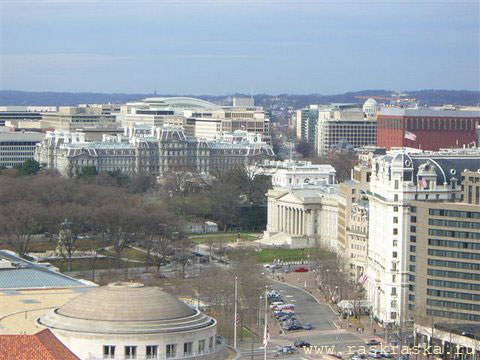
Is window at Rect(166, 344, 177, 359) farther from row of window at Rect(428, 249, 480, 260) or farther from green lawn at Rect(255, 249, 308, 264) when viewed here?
green lawn at Rect(255, 249, 308, 264)

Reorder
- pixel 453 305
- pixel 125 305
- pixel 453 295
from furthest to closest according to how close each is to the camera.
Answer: pixel 453 295
pixel 453 305
pixel 125 305

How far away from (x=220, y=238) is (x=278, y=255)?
13480 millimetres

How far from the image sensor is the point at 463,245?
4402 inches

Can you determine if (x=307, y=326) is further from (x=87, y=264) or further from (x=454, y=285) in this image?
(x=87, y=264)

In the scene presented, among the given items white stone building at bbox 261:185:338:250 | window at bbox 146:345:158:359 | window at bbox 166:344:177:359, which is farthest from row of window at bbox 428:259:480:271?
white stone building at bbox 261:185:338:250

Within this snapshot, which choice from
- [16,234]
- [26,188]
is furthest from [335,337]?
[26,188]

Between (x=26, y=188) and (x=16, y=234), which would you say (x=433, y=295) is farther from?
(x=26, y=188)

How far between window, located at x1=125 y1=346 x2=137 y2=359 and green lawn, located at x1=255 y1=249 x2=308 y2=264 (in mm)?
75564

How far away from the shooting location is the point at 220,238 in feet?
570

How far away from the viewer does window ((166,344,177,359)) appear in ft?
255

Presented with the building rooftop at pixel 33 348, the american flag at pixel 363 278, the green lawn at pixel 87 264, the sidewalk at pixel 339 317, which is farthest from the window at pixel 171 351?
the green lawn at pixel 87 264

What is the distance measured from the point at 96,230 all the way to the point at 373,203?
35.9 meters

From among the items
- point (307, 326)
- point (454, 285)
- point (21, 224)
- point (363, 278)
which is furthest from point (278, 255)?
point (454, 285)

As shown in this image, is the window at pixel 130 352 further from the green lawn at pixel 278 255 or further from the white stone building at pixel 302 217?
the white stone building at pixel 302 217
